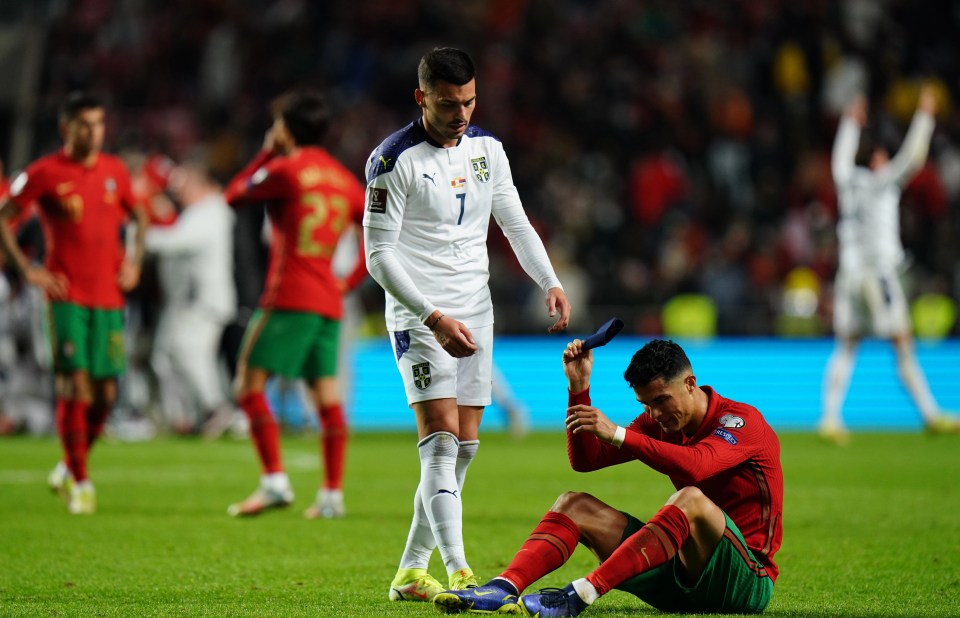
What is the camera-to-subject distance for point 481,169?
5699mm

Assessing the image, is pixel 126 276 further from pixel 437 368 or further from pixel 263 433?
pixel 437 368

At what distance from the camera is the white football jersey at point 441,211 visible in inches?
217

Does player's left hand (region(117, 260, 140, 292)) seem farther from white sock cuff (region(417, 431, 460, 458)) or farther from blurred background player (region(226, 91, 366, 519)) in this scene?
white sock cuff (region(417, 431, 460, 458))

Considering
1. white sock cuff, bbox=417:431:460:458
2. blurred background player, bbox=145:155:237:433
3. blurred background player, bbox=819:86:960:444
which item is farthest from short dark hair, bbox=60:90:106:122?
blurred background player, bbox=819:86:960:444

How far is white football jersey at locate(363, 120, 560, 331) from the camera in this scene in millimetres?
5508

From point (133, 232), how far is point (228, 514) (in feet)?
7.02

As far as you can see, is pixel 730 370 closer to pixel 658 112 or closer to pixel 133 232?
pixel 658 112

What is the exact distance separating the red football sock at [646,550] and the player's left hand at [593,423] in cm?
32

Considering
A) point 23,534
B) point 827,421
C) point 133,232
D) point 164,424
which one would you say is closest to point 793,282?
point 827,421

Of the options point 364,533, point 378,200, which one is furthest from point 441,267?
point 364,533

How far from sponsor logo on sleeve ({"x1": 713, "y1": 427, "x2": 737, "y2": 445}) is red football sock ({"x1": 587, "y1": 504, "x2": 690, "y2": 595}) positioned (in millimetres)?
305

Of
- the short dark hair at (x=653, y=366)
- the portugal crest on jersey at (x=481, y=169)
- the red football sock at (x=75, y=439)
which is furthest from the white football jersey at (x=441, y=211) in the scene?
the red football sock at (x=75, y=439)

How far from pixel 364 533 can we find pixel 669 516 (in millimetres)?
3231

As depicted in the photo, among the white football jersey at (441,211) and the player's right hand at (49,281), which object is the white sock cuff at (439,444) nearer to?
the white football jersey at (441,211)
